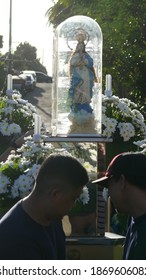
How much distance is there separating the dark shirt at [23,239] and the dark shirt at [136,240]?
45 cm

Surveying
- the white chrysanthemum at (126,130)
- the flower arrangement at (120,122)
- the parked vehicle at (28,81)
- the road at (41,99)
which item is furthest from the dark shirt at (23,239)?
the parked vehicle at (28,81)

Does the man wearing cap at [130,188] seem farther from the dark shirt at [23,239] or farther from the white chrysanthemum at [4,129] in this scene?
the white chrysanthemum at [4,129]

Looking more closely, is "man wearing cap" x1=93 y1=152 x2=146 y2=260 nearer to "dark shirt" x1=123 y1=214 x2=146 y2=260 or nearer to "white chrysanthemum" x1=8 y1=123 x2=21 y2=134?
"dark shirt" x1=123 y1=214 x2=146 y2=260

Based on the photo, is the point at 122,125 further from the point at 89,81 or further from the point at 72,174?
the point at 72,174

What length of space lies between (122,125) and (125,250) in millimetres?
4860

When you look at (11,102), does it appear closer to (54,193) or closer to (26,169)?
(26,169)

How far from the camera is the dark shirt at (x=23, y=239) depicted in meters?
5.22

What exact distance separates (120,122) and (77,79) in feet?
2.90

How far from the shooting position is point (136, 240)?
5.45 m

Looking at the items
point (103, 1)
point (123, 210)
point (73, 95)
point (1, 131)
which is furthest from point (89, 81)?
point (103, 1)

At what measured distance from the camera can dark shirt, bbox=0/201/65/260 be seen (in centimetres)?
522

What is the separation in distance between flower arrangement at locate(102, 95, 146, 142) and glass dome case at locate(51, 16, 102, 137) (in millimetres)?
216

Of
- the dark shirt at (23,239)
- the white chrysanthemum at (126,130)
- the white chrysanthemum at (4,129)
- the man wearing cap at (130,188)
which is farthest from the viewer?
the white chrysanthemum at (4,129)

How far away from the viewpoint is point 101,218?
905 centimetres
